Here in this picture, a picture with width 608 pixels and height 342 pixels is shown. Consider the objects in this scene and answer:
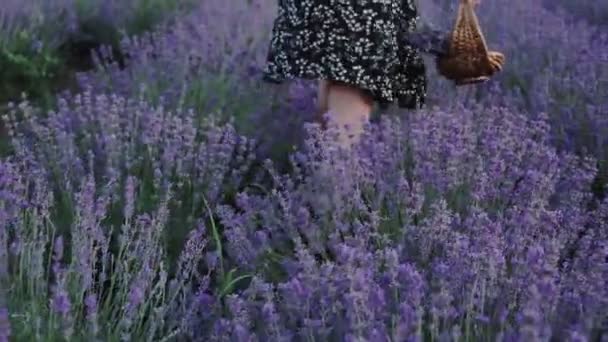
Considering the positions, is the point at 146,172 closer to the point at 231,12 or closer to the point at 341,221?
the point at 341,221

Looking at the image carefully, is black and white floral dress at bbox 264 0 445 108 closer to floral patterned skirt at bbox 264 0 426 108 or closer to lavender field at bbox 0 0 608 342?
floral patterned skirt at bbox 264 0 426 108

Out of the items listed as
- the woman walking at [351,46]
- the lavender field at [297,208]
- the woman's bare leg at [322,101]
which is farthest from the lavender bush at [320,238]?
the woman's bare leg at [322,101]

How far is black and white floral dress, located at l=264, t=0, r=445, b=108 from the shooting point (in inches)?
113

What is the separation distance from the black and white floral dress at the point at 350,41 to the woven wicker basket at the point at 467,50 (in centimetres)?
9

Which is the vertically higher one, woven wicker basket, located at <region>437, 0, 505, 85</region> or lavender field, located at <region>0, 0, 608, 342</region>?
woven wicker basket, located at <region>437, 0, 505, 85</region>

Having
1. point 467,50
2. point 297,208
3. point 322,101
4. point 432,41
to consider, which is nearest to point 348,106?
point 322,101

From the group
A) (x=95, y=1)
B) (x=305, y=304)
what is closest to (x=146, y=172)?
(x=305, y=304)

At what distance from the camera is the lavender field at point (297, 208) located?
192 centimetres

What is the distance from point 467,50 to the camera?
2.72 metres

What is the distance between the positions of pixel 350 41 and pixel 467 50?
353mm

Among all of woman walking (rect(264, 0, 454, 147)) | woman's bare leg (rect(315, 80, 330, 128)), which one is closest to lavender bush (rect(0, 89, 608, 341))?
woman walking (rect(264, 0, 454, 147))

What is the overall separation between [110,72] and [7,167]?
5.03 feet

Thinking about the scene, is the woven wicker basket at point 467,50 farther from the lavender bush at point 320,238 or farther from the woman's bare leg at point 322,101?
the woman's bare leg at point 322,101

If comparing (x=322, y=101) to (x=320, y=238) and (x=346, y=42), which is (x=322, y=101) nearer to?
(x=346, y=42)
